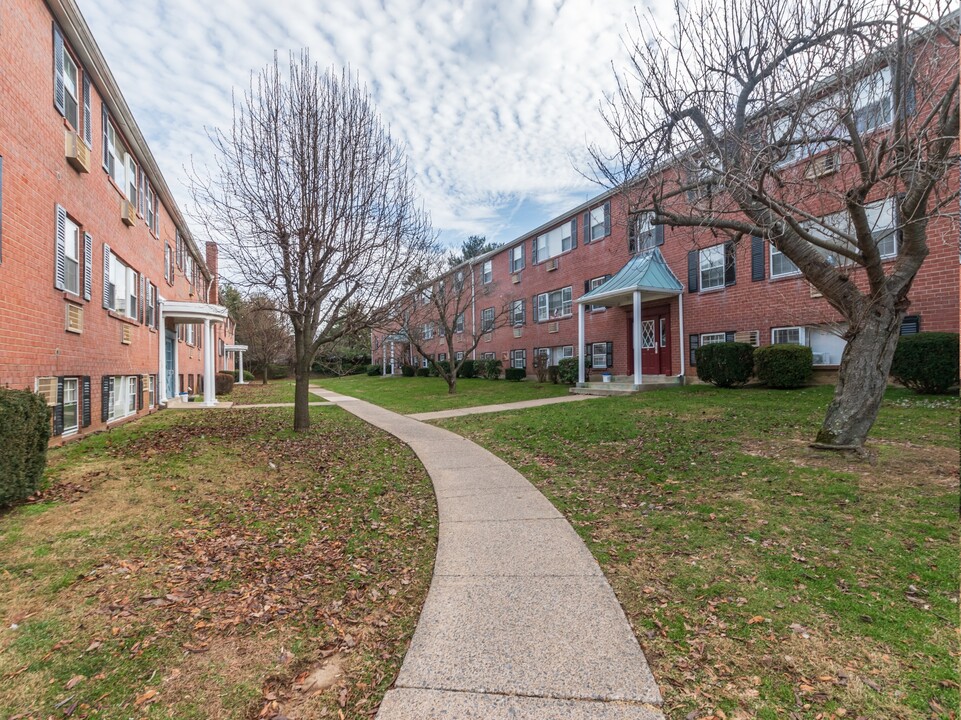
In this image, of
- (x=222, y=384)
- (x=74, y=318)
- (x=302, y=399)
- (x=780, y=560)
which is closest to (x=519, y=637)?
(x=780, y=560)

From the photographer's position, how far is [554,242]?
78.8ft

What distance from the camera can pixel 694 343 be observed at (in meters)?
16.7

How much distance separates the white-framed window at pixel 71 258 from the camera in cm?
845

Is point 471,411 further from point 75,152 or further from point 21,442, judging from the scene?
point 21,442

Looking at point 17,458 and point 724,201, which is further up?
point 724,201

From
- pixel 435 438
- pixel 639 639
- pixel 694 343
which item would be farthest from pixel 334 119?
pixel 694 343

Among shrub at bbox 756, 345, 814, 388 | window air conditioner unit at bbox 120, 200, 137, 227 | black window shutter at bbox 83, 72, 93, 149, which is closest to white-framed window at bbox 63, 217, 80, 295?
black window shutter at bbox 83, 72, 93, 149

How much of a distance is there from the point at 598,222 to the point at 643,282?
5499 mm

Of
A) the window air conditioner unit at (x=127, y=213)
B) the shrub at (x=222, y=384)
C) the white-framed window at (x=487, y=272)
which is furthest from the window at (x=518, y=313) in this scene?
the window air conditioner unit at (x=127, y=213)

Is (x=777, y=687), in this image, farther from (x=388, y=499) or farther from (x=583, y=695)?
(x=388, y=499)

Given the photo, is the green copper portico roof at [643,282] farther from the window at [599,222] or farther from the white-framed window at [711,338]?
the window at [599,222]

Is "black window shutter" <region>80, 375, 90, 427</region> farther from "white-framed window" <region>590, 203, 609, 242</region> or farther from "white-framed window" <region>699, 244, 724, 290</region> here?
"white-framed window" <region>590, 203, 609, 242</region>

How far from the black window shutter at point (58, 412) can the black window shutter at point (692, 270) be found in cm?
1684

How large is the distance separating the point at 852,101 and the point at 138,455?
1028cm
